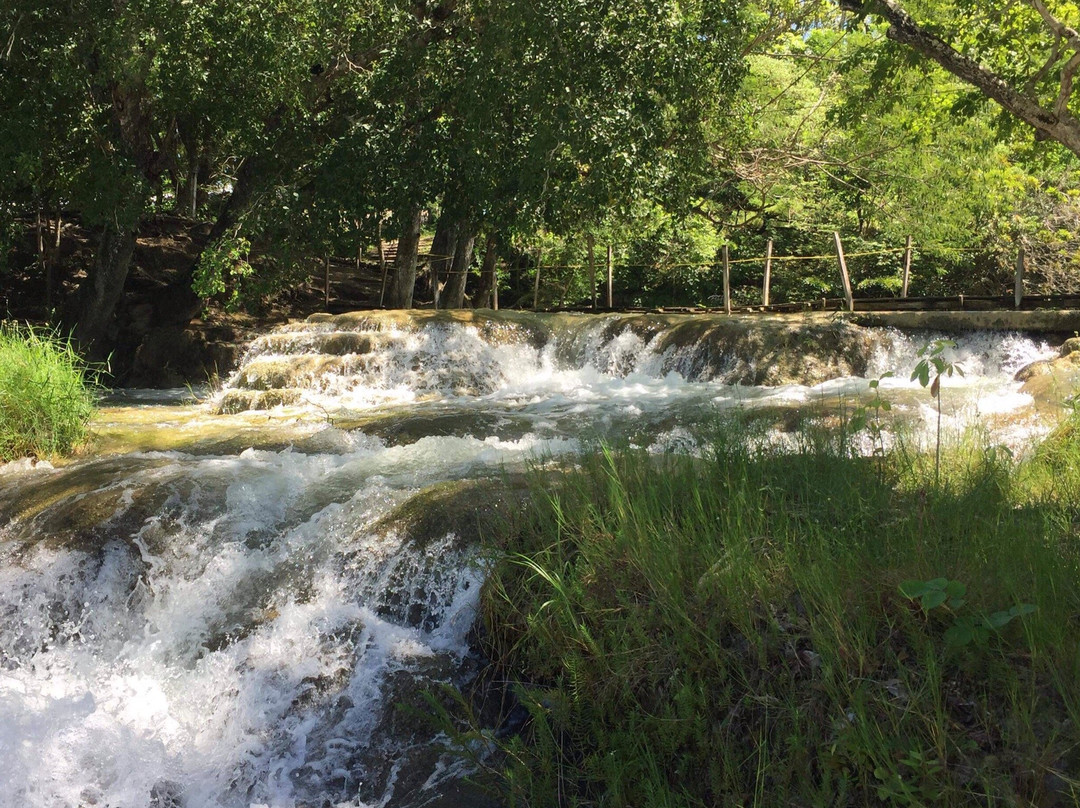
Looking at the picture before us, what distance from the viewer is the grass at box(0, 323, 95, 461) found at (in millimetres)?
7094

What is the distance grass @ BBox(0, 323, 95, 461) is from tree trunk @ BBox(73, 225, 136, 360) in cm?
788

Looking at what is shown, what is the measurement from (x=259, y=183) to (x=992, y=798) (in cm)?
1428

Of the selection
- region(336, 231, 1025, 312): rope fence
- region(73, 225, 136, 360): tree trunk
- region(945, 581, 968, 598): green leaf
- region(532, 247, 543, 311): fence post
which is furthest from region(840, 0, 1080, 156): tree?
region(73, 225, 136, 360): tree trunk

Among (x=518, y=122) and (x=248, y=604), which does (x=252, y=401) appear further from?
(x=248, y=604)

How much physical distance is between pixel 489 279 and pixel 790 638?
16.1 meters

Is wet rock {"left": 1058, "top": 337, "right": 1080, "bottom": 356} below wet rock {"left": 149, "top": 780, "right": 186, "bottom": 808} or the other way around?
the other way around

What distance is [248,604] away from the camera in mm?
4609

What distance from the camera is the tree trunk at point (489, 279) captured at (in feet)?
59.4

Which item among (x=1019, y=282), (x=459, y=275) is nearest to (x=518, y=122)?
(x=459, y=275)

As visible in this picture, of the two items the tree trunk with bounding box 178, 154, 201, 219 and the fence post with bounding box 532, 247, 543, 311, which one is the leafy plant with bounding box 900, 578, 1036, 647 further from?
the tree trunk with bounding box 178, 154, 201, 219

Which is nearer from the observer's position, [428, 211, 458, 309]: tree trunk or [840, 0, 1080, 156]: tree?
[840, 0, 1080, 156]: tree

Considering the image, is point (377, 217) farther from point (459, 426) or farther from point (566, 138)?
point (459, 426)

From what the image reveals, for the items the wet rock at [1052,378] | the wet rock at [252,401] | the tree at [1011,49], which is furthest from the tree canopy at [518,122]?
the wet rock at [252,401]

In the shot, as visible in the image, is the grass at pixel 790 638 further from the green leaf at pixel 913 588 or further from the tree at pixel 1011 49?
the tree at pixel 1011 49
